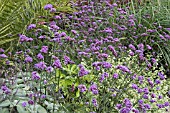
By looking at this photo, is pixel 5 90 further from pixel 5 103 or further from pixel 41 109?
pixel 41 109

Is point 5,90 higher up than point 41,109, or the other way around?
point 5,90

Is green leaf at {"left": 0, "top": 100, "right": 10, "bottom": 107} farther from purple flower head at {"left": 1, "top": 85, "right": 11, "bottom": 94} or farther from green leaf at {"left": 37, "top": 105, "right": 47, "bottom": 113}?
green leaf at {"left": 37, "top": 105, "right": 47, "bottom": 113}

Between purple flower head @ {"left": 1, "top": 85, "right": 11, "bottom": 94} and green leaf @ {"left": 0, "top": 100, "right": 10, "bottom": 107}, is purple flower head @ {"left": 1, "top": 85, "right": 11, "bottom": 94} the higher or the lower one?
the higher one

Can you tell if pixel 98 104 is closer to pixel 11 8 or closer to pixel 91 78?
pixel 91 78

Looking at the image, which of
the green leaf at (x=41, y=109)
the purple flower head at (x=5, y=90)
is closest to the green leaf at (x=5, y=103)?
the purple flower head at (x=5, y=90)

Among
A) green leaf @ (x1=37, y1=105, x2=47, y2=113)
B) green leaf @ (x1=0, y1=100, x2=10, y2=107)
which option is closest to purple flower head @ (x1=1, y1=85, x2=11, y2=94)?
green leaf @ (x1=0, y1=100, x2=10, y2=107)

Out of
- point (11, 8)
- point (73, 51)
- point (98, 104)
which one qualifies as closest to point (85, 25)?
point (73, 51)

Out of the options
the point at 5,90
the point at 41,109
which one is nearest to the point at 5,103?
the point at 5,90

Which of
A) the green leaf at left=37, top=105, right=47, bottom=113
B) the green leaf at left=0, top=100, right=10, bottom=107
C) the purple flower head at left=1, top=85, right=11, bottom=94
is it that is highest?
the purple flower head at left=1, top=85, right=11, bottom=94

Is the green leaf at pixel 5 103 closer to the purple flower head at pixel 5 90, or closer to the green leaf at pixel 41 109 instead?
the purple flower head at pixel 5 90

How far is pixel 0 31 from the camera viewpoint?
3.96 m

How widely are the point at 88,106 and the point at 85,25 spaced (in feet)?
5.63

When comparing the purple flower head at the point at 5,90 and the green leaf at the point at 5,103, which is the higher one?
the purple flower head at the point at 5,90

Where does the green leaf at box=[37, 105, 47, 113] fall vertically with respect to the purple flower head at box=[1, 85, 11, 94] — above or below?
below
